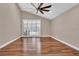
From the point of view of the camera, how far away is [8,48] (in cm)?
225

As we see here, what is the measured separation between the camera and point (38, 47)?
8.34 feet

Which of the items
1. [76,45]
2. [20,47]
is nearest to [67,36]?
[76,45]

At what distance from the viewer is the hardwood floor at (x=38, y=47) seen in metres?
2.23

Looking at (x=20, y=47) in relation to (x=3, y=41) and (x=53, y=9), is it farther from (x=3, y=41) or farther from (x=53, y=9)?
(x=53, y=9)

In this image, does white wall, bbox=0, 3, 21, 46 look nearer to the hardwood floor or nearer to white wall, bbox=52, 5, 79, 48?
the hardwood floor

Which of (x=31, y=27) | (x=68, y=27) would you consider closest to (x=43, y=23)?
(x=31, y=27)

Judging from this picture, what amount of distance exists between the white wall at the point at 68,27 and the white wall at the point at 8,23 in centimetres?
65

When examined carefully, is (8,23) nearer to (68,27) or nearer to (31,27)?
(31,27)

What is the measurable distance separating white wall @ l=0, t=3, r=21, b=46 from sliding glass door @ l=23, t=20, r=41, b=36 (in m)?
0.16

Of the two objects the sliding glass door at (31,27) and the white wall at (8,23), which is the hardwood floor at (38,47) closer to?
the sliding glass door at (31,27)

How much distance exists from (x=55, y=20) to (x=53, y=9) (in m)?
0.33

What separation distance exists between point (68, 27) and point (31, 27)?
32.1 inches

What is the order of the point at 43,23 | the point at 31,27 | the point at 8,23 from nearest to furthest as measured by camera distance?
the point at 31,27
the point at 43,23
the point at 8,23

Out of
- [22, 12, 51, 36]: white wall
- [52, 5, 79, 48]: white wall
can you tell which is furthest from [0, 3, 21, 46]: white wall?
[52, 5, 79, 48]: white wall
